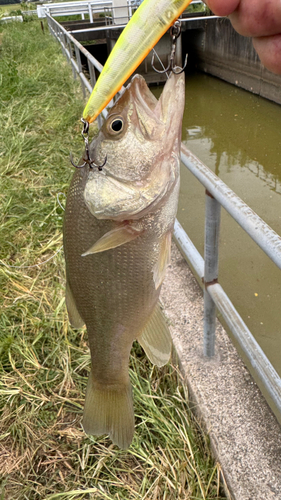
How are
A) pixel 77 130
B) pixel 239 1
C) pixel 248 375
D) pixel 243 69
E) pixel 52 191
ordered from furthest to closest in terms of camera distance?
pixel 243 69 → pixel 77 130 → pixel 52 191 → pixel 248 375 → pixel 239 1

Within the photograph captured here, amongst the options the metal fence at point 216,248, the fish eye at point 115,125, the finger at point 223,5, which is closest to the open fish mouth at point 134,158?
the fish eye at point 115,125

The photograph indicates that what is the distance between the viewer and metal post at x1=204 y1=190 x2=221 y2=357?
1.78 m

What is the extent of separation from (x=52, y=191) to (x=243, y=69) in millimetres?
10381

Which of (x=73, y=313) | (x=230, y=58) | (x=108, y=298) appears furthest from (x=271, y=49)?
(x=230, y=58)

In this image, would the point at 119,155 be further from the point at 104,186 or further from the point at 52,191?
the point at 52,191

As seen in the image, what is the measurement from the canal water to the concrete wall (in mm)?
321

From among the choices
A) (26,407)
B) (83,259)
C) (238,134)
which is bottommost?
(238,134)

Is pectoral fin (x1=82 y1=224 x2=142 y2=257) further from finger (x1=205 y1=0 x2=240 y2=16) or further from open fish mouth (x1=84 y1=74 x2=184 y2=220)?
finger (x1=205 y1=0 x2=240 y2=16)

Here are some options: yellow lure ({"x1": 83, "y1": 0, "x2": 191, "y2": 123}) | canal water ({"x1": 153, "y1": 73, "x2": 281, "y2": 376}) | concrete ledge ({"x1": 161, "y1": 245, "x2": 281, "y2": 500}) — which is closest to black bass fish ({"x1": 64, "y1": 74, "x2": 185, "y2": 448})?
yellow lure ({"x1": 83, "y1": 0, "x2": 191, "y2": 123})

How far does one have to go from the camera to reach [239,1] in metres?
0.93

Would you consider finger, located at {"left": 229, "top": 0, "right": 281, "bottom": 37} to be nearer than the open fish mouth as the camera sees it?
Yes

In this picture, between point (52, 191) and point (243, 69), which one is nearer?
point (52, 191)

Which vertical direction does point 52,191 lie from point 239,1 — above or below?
below

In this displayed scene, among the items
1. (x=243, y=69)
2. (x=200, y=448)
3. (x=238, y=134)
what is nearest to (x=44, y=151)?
(x=200, y=448)
